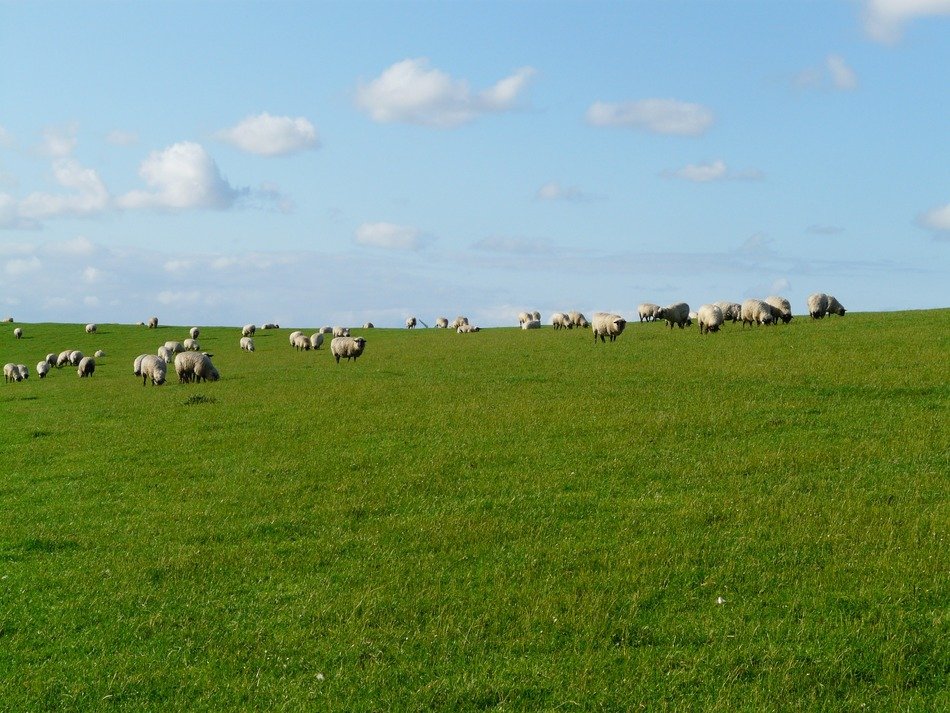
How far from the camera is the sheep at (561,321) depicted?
235 ft

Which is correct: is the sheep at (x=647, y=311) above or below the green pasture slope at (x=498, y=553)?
above

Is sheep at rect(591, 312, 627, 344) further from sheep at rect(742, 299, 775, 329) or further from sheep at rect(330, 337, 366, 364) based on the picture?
sheep at rect(330, 337, 366, 364)

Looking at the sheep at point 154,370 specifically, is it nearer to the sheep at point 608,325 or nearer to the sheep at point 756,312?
the sheep at point 608,325

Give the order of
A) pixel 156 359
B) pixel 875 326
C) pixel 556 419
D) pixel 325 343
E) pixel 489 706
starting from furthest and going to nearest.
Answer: pixel 325 343, pixel 156 359, pixel 875 326, pixel 556 419, pixel 489 706

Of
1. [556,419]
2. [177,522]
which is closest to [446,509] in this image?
[177,522]

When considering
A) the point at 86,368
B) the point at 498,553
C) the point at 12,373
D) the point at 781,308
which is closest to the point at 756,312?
the point at 781,308

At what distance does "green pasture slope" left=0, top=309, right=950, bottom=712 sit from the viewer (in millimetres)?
9984

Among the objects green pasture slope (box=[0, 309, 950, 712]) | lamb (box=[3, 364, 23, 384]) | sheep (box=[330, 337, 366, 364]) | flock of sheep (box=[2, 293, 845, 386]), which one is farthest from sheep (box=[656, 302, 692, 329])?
lamb (box=[3, 364, 23, 384])

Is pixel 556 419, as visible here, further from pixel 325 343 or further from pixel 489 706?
pixel 325 343

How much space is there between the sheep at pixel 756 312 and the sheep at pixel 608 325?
7.39 metres

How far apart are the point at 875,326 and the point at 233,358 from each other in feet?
146

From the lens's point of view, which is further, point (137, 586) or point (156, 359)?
point (156, 359)

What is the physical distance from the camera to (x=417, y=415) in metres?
26.8

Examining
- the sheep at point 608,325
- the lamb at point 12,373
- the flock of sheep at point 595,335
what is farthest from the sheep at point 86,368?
the sheep at point 608,325
